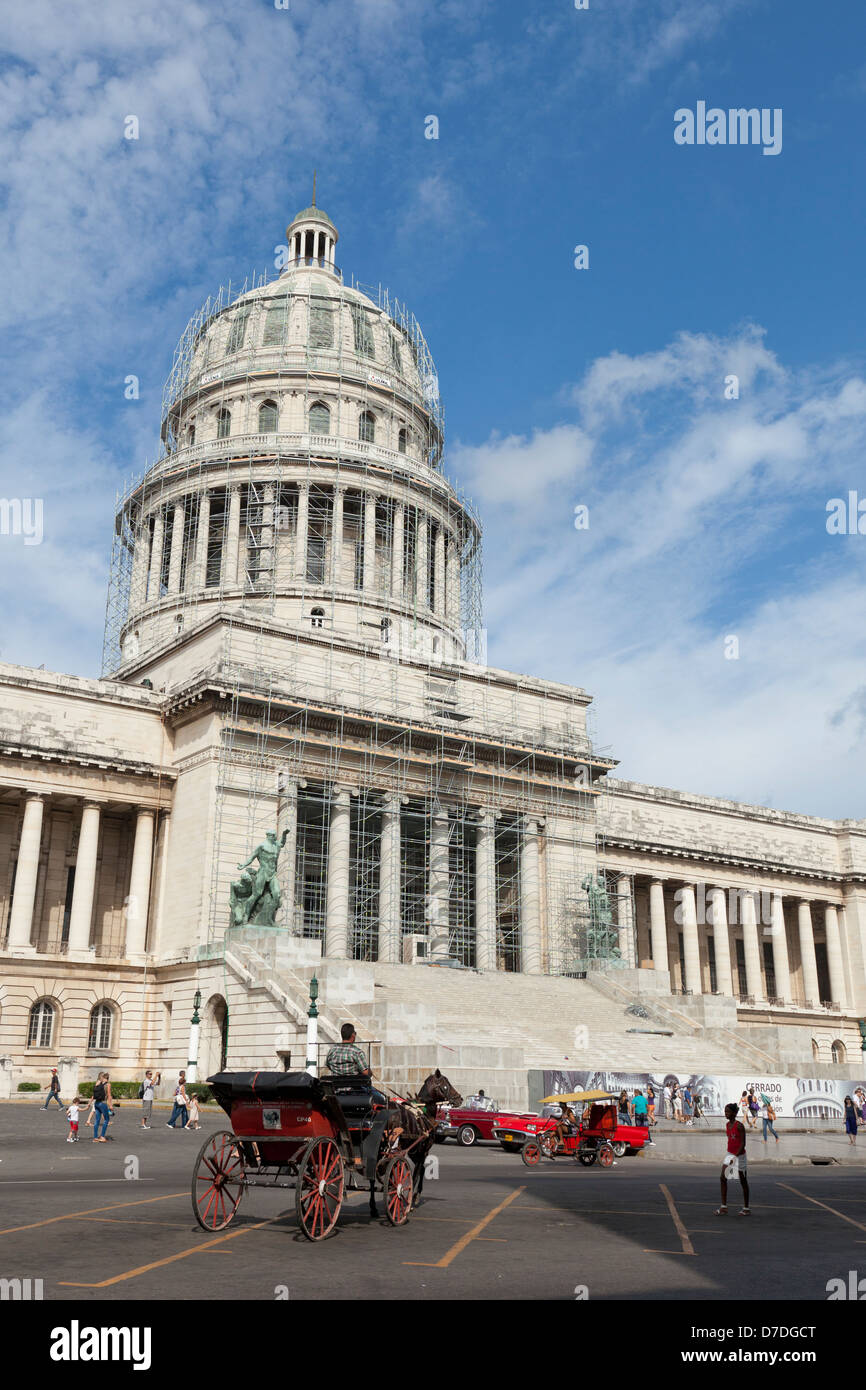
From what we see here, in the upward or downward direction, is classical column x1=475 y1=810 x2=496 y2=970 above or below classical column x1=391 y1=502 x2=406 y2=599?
below

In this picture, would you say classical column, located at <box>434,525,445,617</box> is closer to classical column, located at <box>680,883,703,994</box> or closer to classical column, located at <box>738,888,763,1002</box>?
classical column, located at <box>680,883,703,994</box>

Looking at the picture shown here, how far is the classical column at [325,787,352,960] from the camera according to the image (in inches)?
2072

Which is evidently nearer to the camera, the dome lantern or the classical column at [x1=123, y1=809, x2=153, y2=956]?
the classical column at [x1=123, y1=809, x2=153, y2=956]

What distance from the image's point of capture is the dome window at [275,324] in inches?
3157

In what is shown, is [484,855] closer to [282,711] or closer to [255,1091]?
[282,711]

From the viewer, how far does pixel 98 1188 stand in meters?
19.2

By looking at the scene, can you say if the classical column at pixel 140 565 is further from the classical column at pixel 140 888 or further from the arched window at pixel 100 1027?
the arched window at pixel 100 1027

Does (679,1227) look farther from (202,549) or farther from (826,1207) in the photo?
(202,549)

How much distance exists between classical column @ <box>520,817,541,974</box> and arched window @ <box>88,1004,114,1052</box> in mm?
19276

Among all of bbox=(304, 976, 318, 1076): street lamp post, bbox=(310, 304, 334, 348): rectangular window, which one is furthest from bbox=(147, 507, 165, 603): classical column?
bbox=(304, 976, 318, 1076): street lamp post

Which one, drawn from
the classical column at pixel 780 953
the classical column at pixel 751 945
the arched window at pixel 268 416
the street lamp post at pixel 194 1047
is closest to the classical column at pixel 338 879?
the street lamp post at pixel 194 1047

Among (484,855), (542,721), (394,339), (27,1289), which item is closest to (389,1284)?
(27,1289)

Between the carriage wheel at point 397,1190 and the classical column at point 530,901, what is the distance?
44.1 m

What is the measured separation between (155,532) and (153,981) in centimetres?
3290
